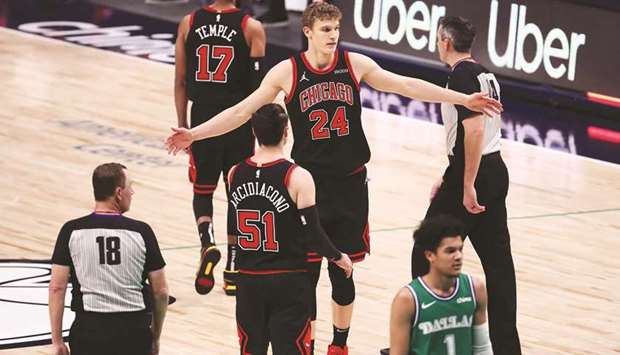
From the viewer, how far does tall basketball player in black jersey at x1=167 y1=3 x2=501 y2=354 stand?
852cm

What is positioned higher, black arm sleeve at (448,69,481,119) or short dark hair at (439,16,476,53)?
short dark hair at (439,16,476,53)

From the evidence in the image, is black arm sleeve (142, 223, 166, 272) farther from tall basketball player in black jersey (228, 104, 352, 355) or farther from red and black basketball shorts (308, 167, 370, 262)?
red and black basketball shorts (308, 167, 370, 262)

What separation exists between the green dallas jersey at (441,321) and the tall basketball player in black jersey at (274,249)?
1.31 m

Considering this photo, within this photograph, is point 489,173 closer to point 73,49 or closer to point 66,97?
point 66,97

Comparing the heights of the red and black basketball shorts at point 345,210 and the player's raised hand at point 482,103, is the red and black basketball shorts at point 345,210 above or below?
below

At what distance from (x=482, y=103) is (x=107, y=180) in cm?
227

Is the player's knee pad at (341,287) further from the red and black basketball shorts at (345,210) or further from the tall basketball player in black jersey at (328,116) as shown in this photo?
the red and black basketball shorts at (345,210)

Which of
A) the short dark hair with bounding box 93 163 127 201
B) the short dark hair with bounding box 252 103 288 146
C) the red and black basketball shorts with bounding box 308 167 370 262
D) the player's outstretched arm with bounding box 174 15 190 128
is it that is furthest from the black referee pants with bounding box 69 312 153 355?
the player's outstretched arm with bounding box 174 15 190 128

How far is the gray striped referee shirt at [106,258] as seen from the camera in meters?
6.95

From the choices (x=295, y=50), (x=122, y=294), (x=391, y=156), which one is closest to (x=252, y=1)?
(x=295, y=50)

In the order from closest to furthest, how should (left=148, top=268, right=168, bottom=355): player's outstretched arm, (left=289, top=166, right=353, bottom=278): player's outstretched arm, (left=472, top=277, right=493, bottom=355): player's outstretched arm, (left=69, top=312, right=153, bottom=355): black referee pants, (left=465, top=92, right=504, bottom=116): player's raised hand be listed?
(left=472, top=277, right=493, bottom=355): player's outstretched arm < (left=69, top=312, right=153, bottom=355): black referee pants < (left=148, top=268, right=168, bottom=355): player's outstretched arm < (left=289, top=166, right=353, bottom=278): player's outstretched arm < (left=465, top=92, right=504, bottom=116): player's raised hand

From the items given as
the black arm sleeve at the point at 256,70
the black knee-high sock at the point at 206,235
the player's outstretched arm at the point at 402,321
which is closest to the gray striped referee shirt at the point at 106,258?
the player's outstretched arm at the point at 402,321

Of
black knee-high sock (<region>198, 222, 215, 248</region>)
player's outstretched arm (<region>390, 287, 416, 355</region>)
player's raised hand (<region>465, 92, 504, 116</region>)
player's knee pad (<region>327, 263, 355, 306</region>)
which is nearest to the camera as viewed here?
player's outstretched arm (<region>390, 287, 416, 355</region>)

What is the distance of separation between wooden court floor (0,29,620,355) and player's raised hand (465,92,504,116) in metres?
1.84
